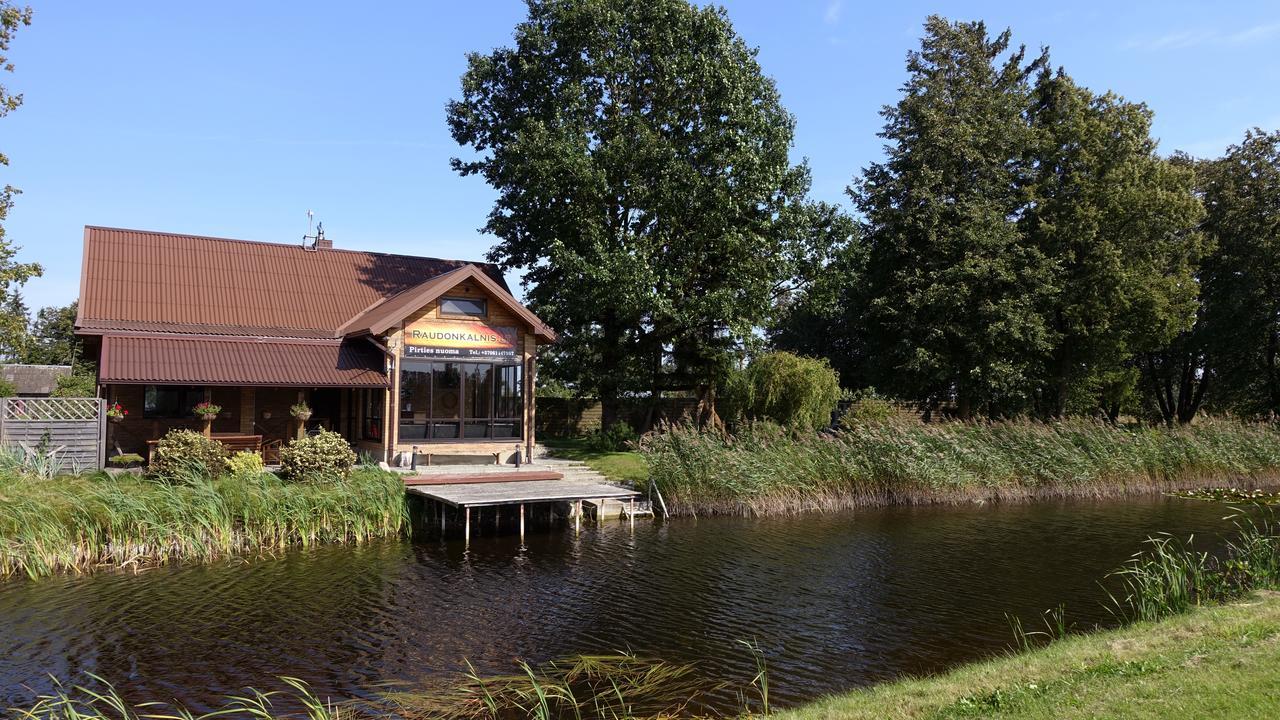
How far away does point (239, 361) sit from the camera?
20.3 meters

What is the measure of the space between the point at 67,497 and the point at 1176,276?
120 feet

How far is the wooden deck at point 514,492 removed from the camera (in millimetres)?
15701

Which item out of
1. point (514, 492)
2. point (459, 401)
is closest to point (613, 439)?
point (459, 401)

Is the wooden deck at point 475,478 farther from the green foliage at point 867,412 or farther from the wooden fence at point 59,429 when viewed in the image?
the green foliage at point 867,412

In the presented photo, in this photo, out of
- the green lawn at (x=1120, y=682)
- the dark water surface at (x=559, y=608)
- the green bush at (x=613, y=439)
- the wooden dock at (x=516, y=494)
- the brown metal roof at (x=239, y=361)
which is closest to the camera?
the green lawn at (x=1120, y=682)

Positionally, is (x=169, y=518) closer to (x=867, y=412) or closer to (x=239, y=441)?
(x=239, y=441)

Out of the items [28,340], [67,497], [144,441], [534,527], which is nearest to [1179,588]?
[534,527]

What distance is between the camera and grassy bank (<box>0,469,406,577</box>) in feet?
39.6

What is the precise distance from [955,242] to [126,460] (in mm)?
27233

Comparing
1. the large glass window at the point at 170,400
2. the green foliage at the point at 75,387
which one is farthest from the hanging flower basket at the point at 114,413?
the green foliage at the point at 75,387

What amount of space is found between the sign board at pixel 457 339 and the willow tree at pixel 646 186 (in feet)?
10.1

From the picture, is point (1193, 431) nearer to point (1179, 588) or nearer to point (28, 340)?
point (1179, 588)

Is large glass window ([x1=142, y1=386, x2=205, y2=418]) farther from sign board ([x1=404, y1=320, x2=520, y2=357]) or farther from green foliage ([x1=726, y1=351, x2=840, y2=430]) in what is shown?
green foliage ([x1=726, y1=351, x2=840, y2=430])

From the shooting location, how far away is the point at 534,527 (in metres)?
17.1
